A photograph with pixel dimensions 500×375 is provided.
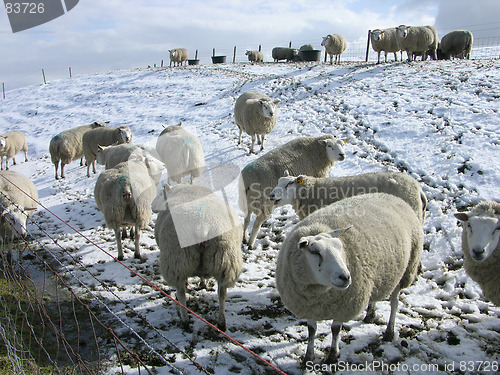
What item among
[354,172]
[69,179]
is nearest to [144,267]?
[354,172]

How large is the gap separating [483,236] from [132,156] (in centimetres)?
640

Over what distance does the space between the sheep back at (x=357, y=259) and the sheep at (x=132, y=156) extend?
4.46 m

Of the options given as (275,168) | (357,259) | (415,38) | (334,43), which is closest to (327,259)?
(357,259)

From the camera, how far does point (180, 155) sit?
8.49 meters

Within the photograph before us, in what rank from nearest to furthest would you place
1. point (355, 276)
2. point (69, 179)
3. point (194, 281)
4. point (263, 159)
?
point (355, 276)
point (194, 281)
point (263, 159)
point (69, 179)

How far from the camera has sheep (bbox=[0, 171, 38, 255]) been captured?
5.84 meters

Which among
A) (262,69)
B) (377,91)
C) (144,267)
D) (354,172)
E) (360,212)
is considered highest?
(262,69)

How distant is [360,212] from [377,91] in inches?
453

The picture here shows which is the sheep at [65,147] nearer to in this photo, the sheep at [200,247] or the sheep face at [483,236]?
the sheep at [200,247]

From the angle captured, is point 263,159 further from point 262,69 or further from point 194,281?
point 262,69

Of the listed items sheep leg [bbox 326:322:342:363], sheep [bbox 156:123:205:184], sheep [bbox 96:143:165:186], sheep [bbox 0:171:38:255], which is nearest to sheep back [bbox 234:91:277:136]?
sheep [bbox 156:123:205:184]

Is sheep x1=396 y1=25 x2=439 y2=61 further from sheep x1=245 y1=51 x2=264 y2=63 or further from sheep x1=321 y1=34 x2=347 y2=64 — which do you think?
sheep x1=245 y1=51 x2=264 y2=63

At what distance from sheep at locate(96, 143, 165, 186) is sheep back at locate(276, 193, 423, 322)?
176 inches

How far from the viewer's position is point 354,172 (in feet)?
28.6
